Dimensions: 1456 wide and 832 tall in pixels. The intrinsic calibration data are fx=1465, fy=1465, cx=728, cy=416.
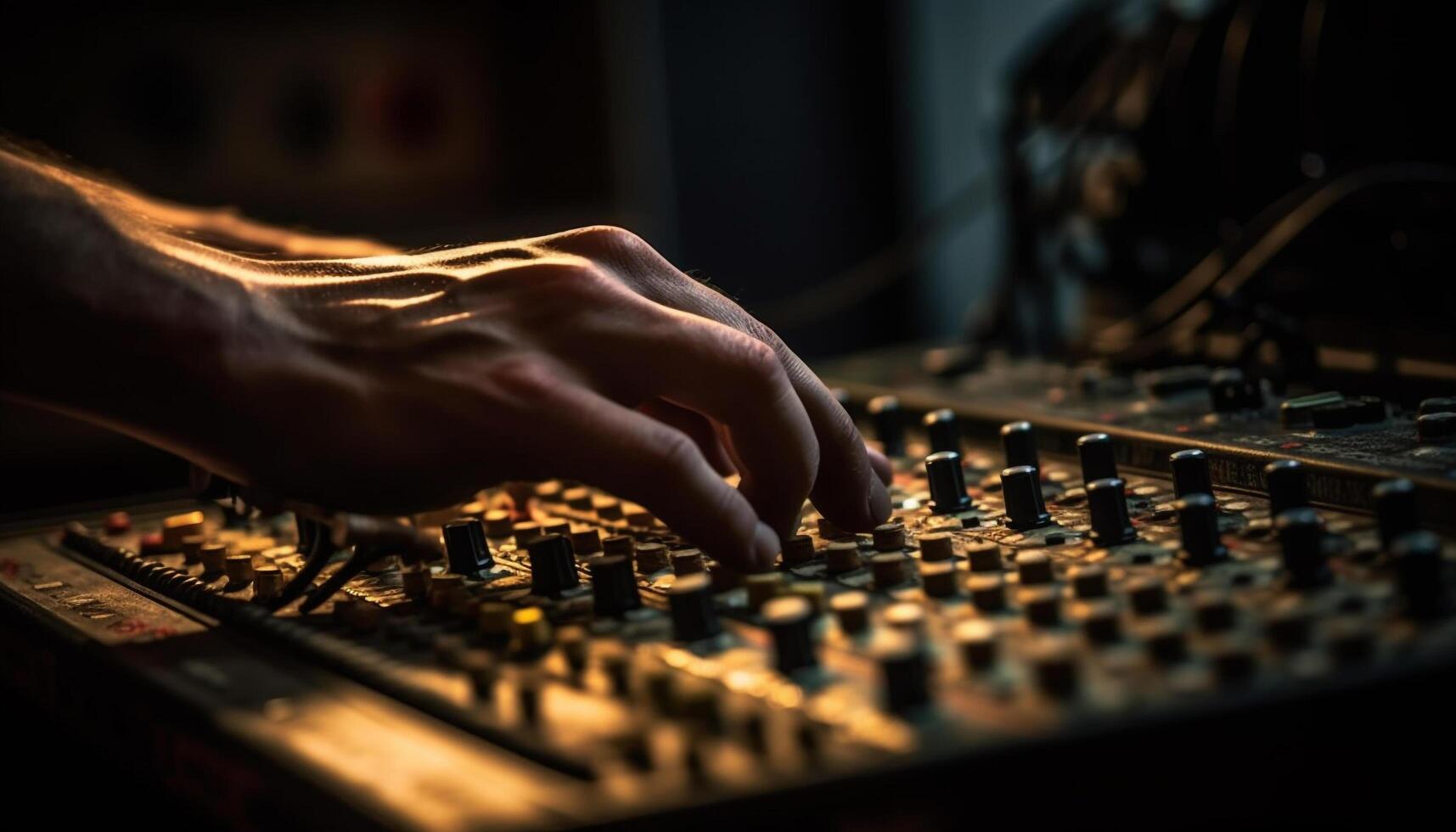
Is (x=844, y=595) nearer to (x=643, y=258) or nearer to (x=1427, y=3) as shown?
(x=643, y=258)

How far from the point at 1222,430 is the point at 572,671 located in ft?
1.78

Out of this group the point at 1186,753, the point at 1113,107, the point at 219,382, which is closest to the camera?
the point at 1186,753

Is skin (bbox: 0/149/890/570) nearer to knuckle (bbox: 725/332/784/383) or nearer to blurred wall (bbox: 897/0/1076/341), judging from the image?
knuckle (bbox: 725/332/784/383)

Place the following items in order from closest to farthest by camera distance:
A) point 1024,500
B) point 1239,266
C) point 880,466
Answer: point 1024,500, point 880,466, point 1239,266

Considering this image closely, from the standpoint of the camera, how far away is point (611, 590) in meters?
0.77

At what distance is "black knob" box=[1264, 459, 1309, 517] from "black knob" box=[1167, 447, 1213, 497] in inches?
1.9

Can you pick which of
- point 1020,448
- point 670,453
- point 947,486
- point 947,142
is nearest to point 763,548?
point 670,453

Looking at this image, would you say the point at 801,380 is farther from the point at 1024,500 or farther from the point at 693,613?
the point at 693,613

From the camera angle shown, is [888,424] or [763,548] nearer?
[763,548]

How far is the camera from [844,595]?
2.27 ft

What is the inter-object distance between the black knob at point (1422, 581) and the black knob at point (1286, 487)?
165 mm

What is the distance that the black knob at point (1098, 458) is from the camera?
0.93 m

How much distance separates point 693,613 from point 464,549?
25 centimetres

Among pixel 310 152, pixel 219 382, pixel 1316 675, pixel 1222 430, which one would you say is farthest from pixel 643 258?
pixel 310 152
